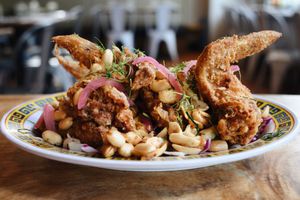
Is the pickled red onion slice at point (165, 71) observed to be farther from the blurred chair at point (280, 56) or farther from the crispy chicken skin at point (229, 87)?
the blurred chair at point (280, 56)

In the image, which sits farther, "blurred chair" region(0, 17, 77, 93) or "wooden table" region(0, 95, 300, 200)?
"blurred chair" region(0, 17, 77, 93)

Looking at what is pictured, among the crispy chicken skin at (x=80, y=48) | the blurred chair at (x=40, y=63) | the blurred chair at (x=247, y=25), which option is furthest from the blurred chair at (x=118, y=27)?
the crispy chicken skin at (x=80, y=48)

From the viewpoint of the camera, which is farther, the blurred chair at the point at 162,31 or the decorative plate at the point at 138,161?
the blurred chair at the point at 162,31

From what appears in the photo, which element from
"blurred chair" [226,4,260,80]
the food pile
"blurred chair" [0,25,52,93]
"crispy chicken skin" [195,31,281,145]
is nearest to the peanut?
the food pile

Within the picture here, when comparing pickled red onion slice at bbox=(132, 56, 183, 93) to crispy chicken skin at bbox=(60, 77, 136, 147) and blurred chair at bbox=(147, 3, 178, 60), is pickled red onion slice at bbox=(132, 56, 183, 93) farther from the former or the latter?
blurred chair at bbox=(147, 3, 178, 60)

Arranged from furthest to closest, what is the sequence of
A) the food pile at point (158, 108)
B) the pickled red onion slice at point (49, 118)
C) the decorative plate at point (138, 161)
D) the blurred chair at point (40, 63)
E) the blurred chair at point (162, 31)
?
1. the blurred chair at point (162, 31)
2. the blurred chair at point (40, 63)
3. the pickled red onion slice at point (49, 118)
4. the food pile at point (158, 108)
5. the decorative plate at point (138, 161)

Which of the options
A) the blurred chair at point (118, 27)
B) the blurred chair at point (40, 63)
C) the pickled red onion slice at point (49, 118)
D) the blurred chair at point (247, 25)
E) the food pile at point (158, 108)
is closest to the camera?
the food pile at point (158, 108)

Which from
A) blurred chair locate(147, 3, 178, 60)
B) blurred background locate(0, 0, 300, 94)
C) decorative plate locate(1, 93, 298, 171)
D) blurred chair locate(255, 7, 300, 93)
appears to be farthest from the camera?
blurred chair locate(147, 3, 178, 60)

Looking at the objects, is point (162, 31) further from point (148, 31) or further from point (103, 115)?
point (103, 115)

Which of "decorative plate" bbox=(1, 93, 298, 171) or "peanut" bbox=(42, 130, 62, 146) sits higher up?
"decorative plate" bbox=(1, 93, 298, 171)

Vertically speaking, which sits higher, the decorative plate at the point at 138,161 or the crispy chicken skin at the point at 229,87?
the crispy chicken skin at the point at 229,87
